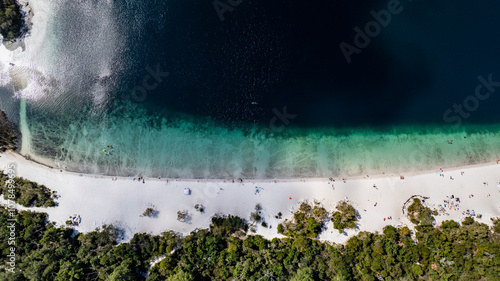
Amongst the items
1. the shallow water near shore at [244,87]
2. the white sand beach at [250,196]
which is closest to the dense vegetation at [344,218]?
the white sand beach at [250,196]

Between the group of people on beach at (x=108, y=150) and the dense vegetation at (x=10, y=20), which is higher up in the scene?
the dense vegetation at (x=10, y=20)

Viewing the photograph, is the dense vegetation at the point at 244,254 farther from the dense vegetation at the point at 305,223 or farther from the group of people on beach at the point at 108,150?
the group of people on beach at the point at 108,150

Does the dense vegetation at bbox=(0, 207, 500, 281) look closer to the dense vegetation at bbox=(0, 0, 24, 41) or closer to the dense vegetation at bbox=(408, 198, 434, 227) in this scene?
the dense vegetation at bbox=(408, 198, 434, 227)

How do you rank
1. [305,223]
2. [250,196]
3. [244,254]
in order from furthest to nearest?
1. [250,196]
2. [305,223]
3. [244,254]

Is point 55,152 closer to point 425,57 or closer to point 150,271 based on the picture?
point 150,271

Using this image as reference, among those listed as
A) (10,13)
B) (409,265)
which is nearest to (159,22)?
(10,13)

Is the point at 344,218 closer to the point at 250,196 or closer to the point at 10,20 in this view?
the point at 250,196

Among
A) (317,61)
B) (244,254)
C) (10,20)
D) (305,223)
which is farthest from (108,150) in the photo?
(317,61)

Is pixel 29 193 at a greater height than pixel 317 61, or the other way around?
pixel 317 61
